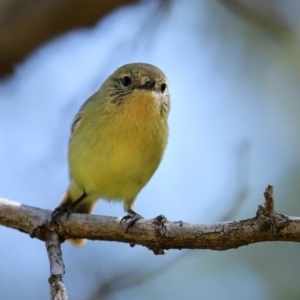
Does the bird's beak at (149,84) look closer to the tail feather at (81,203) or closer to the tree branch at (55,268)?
the tail feather at (81,203)

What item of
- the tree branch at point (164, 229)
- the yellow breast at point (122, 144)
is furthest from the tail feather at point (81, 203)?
the tree branch at point (164, 229)

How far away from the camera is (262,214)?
8.33ft

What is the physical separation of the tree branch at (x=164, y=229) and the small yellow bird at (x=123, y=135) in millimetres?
623

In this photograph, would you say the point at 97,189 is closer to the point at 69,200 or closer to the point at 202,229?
the point at 69,200

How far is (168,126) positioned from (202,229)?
1507 millimetres

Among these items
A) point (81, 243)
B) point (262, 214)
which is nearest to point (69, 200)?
point (81, 243)

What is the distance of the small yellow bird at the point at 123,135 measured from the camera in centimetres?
387

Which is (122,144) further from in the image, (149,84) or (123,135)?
(149,84)

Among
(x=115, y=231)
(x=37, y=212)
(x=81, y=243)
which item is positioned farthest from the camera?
(x=81, y=243)

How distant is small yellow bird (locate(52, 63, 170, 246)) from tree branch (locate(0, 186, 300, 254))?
2.05 ft

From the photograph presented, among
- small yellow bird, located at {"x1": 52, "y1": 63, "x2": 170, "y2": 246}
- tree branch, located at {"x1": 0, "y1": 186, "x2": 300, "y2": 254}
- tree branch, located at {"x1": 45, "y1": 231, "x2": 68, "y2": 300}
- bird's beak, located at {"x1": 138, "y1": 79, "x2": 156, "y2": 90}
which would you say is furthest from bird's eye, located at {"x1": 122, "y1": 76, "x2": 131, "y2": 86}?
tree branch, located at {"x1": 45, "y1": 231, "x2": 68, "y2": 300}

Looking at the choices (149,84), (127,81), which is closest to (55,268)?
(149,84)

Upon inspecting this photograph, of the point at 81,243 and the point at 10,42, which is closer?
the point at 10,42

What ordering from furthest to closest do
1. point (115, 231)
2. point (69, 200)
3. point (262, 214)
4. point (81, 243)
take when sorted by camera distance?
point (69, 200), point (81, 243), point (115, 231), point (262, 214)
